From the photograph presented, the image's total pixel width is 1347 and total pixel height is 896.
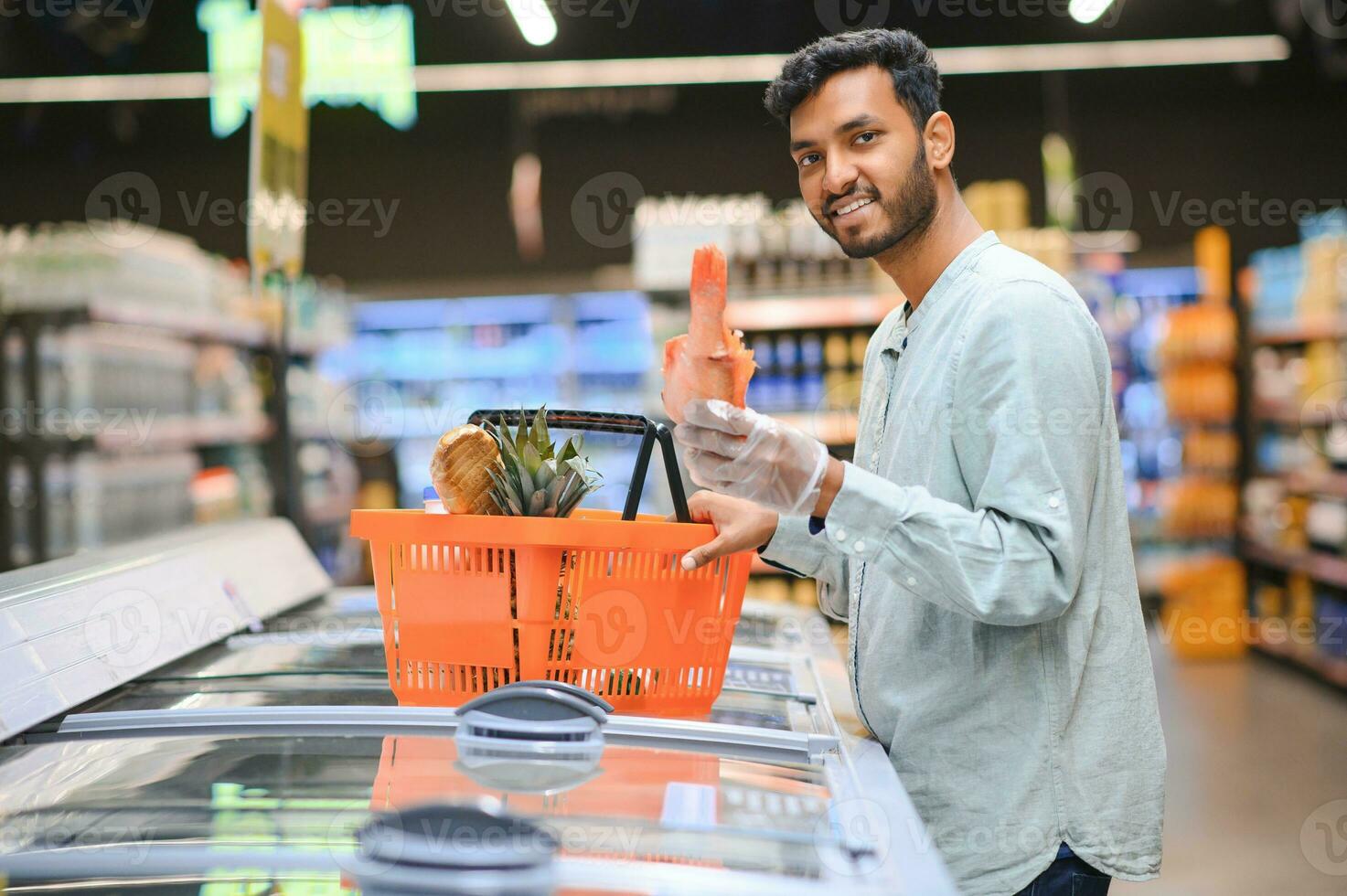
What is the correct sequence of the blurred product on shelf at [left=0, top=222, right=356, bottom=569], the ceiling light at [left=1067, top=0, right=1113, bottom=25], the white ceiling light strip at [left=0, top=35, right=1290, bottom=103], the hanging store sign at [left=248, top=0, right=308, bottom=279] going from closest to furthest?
the hanging store sign at [left=248, top=0, right=308, bottom=279] < the ceiling light at [left=1067, top=0, right=1113, bottom=25] < the blurred product on shelf at [left=0, top=222, right=356, bottom=569] < the white ceiling light strip at [left=0, top=35, right=1290, bottom=103]

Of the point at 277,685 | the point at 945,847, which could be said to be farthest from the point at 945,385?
the point at 277,685

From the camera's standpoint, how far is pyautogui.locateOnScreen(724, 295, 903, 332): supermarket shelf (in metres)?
6.25

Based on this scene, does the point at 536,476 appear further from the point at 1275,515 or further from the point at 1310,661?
the point at 1275,515

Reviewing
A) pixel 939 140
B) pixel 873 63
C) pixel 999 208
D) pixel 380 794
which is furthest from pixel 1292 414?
pixel 380 794

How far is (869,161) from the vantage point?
1.58 meters

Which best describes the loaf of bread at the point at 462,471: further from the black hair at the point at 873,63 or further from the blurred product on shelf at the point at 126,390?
the blurred product on shelf at the point at 126,390

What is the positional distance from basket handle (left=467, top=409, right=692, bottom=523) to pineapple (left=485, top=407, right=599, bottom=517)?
39mm

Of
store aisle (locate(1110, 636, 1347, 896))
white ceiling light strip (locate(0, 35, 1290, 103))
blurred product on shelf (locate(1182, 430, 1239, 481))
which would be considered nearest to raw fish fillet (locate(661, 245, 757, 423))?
store aisle (locate(1110, 636, 1347, 896))

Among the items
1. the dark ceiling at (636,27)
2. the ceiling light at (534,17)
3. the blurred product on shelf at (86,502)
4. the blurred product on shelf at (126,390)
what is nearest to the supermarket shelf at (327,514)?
the blurred product on shelf at (126,390)

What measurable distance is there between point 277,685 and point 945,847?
104 cm

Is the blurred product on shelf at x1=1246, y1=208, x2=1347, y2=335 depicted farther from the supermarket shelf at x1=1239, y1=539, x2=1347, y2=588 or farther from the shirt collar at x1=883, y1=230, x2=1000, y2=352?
the shirt collar at x1=883, y1=230, x2=1000, y2=352

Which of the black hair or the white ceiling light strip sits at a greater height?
the white ceiling light strip

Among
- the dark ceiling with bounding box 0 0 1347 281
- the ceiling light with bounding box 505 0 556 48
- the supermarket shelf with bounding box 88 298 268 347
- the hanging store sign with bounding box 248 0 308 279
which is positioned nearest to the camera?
the hanging store sign with bounding box 248 0 308 279

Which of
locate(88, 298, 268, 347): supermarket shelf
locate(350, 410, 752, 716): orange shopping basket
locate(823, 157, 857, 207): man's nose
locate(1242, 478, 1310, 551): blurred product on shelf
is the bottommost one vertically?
locate(1242, 478, 1310, 551): blurred product on shelf
